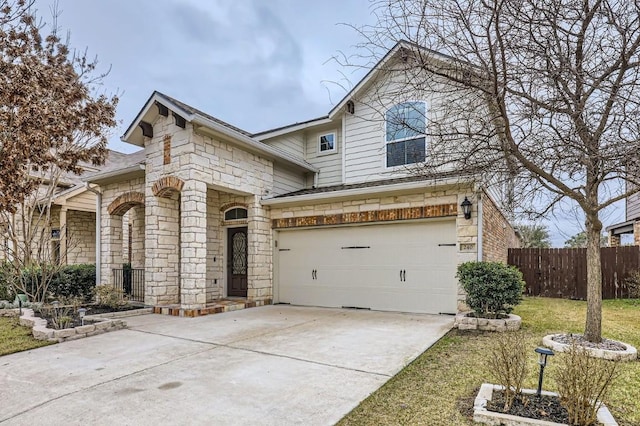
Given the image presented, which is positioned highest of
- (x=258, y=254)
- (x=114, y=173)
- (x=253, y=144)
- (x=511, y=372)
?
(x=253, y=144)

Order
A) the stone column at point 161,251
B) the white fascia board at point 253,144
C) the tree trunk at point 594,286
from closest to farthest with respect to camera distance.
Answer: the tree trunk at point 594,286, the white fascia board at point 253,144, the stone column at point 161,251

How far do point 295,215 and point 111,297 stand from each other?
5028 mm

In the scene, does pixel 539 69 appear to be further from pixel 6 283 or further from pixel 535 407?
pixel 6 283

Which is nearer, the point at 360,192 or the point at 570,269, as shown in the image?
the point at 360,192

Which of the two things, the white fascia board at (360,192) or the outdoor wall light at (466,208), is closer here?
the outdoor wall light at (466,208)

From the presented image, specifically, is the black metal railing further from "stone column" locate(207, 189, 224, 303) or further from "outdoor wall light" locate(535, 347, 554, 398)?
"outdoor wall light" locate(535, 347, 554, 398)

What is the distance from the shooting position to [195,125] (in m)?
8.83

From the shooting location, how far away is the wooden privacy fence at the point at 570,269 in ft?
38.6

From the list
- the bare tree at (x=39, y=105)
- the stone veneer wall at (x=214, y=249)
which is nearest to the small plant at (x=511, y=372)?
the bare tree at (x=39, y=105)

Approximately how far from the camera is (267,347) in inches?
227

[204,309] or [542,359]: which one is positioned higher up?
[542,359]

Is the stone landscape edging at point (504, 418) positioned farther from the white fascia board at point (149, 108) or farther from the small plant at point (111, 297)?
the small plant at point (111, 297)

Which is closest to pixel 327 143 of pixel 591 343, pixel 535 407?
pixel 591 343

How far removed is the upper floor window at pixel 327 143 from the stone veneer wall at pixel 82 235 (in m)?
9.97
